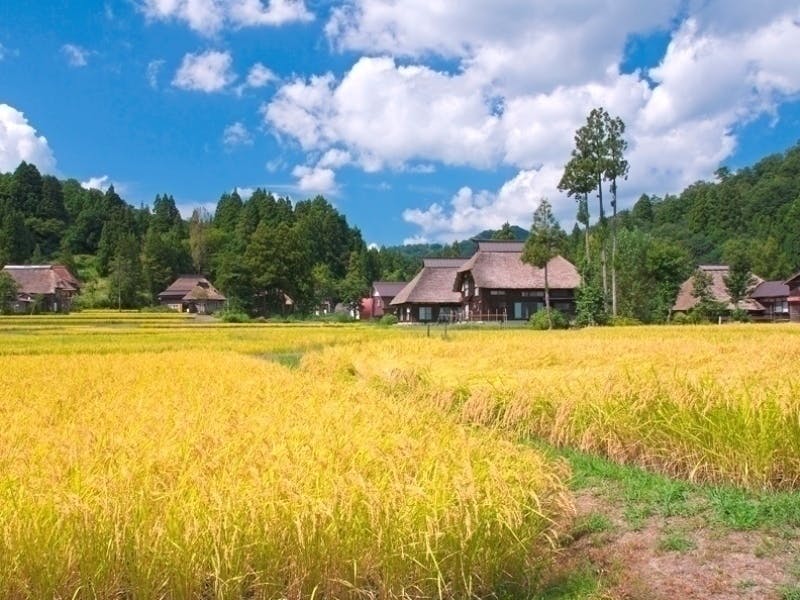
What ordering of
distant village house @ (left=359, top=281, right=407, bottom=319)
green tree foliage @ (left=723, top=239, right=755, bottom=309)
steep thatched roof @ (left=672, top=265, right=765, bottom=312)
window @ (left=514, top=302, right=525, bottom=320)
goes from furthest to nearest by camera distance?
distant village house @ (left=359, top=281, right=407, bottom=319)
steep thatched roof @ (left=672, top=265, right=765, bottom=312)
green tree foliage @ (left=723, top=239, right=755, bottom=309)
window @ (left=514, top=302, right=525, bottom=320)

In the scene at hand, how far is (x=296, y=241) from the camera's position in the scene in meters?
52.2

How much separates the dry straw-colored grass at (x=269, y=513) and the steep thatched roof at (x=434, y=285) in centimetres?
4518

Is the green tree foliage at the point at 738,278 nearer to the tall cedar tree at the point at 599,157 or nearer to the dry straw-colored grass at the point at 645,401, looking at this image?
the tall cedar tree at the point at 599,157

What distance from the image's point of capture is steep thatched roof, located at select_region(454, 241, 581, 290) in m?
44.3

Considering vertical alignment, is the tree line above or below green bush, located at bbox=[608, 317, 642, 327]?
above

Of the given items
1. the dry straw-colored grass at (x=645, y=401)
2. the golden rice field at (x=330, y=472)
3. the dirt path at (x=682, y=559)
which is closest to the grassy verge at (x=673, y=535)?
the dirt path at (x=682, y=559)

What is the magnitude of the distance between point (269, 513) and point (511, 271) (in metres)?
43.1

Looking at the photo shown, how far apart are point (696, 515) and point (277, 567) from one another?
121 inches

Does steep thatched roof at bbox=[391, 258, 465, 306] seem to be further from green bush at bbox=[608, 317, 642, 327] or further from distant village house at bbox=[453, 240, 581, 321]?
green bush at bbox=[608, 317, 642, 327]

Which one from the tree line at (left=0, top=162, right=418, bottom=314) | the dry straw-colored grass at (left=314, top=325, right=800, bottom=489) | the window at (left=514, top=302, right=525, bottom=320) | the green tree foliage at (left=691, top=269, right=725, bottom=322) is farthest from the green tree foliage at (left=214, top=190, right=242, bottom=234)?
the dry straw-colored grass at (left=314, top=325, right=800, bottom=489)

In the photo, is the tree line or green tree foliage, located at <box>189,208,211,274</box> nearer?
the tree line

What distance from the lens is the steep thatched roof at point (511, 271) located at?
145 ft

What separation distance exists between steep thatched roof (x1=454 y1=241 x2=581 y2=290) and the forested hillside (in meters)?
1.80

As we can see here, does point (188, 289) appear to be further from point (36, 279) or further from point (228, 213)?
point (228, 213)
